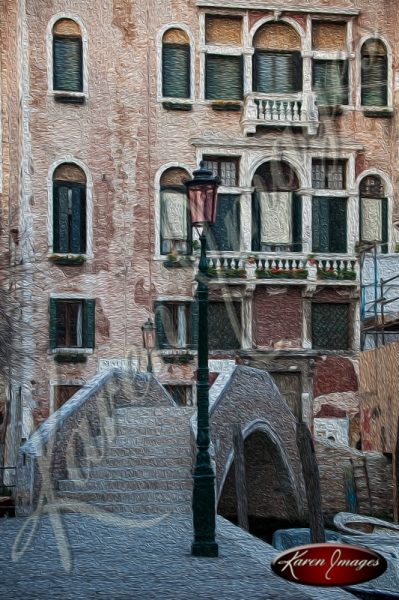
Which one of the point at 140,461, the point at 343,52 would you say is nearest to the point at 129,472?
the point at 140,461

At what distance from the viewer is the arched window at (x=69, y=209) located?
97.2 feet

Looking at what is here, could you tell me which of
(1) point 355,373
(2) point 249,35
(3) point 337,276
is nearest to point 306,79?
(2) point 249,35

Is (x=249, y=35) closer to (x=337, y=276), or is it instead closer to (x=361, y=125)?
(x=361, y=125)

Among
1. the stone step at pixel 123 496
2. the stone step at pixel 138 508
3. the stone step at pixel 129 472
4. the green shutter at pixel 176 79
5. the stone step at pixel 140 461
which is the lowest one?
the stone step at pixel 138 508

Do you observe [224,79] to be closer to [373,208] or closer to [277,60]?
[277,60]

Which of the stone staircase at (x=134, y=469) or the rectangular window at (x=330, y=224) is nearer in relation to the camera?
the stone staircase at (x=134, y=469)

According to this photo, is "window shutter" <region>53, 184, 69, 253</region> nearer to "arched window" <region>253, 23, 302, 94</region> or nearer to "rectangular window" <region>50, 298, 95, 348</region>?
"rectangular window" <region>50, 298, 95, 348</region>

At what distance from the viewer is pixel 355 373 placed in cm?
3020

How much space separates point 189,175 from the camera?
3055cm

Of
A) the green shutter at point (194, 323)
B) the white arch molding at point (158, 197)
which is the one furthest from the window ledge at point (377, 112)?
the green shutter at point (194, 323)

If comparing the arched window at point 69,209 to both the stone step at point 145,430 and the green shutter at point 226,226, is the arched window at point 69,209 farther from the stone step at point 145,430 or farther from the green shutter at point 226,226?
the stone step at point 145,430

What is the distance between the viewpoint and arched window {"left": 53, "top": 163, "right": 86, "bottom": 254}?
29.6 m

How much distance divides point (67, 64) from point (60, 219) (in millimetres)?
3169

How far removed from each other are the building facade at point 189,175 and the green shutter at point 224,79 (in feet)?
0.10
